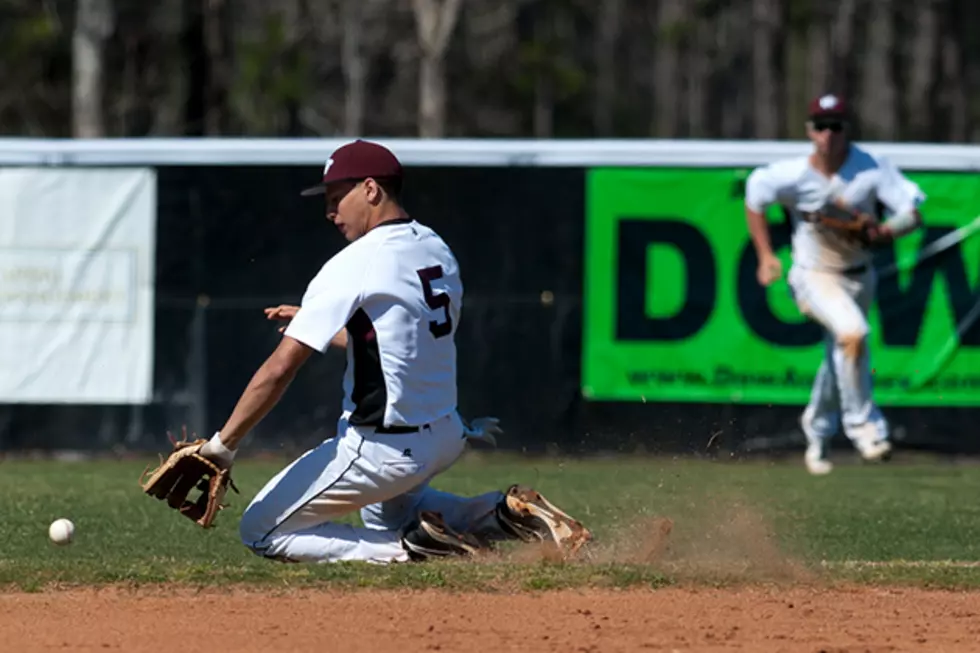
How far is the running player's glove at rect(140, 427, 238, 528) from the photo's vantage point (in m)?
6.98

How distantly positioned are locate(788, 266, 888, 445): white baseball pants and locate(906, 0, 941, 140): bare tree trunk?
97.0 feet

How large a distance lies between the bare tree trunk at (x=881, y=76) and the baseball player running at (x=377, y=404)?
38.4m

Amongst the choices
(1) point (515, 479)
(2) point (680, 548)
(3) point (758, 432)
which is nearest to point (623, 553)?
(2) point (680, 548)

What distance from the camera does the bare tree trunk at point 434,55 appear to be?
32.3 m

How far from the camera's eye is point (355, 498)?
7133 millimetres

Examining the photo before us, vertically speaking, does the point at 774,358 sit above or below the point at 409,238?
below

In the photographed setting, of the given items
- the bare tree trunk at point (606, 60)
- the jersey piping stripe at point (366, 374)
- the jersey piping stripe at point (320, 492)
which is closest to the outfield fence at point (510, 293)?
the jersey piping stripe at point (320, 492)

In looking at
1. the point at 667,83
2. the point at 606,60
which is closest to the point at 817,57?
the point at 667,83

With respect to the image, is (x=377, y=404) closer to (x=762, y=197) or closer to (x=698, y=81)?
(x=762, y=197)

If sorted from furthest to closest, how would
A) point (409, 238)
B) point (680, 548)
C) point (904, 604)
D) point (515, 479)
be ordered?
point (515, 479)
point (680, 548)
point (409, 238)
point (904, 604)

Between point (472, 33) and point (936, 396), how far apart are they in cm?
3870

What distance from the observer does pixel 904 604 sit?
6.65 meters

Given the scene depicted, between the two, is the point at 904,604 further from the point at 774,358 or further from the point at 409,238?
the point at 774,358

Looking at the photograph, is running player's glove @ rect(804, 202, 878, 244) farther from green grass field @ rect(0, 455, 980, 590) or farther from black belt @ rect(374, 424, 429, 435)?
black belt @ rect(374, 424, 429, 435)
